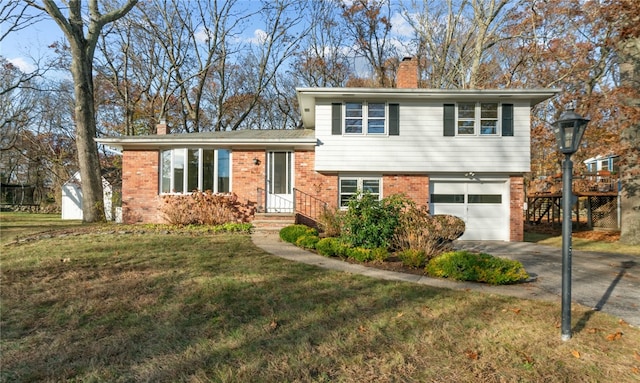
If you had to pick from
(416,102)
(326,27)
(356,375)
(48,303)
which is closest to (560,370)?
(356,375)

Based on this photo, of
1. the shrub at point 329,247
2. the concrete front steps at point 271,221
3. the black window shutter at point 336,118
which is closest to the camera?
the shrub at point 329,247

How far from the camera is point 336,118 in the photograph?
476 inches

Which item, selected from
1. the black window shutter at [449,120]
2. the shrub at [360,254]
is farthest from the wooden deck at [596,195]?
the shrub at [360,254]

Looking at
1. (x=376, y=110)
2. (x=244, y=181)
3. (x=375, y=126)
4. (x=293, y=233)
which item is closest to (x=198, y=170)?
(x=244, y=181)

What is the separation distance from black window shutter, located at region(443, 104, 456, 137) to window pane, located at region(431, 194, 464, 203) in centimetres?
227

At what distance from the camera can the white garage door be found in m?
12.2

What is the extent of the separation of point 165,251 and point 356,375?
6.04 metres

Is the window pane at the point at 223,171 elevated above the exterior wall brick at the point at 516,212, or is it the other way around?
the window pane at the point at 223,171

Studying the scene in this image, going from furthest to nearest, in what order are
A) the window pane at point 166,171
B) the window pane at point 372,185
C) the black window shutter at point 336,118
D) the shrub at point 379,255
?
1. the window pane at point 166,171
2. the window pane at point 372,185
3. the black window shutter at point 336,118
4. the shrub at point 379,255

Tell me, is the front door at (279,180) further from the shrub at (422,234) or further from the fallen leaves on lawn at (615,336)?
the fallen leaves on lawn at (615,336)

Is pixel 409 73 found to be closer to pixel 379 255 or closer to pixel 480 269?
pixel 379 255

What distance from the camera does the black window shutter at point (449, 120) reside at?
1213 cm

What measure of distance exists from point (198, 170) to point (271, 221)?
12.5 feet

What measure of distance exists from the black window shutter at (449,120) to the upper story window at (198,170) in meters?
8.32
